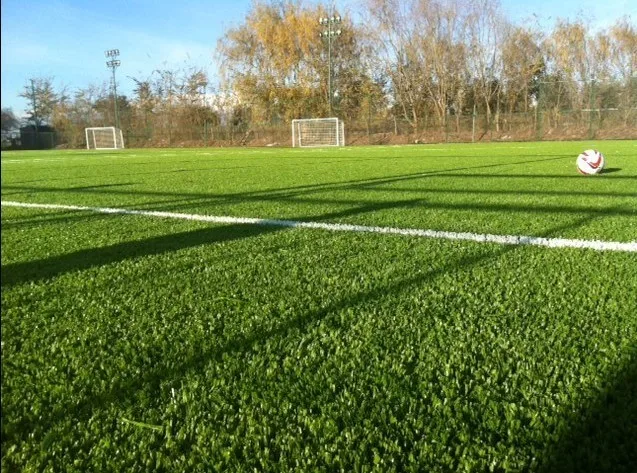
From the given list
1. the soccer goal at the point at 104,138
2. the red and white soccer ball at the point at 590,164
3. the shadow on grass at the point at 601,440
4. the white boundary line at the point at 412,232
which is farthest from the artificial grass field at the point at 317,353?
the soccer goal at the point at 104,138

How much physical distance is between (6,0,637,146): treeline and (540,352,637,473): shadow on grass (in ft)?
113

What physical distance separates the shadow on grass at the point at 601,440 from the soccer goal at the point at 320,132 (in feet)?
104

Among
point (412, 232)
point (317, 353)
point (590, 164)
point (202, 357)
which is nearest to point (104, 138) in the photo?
point (590, 164)

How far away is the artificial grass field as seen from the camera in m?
1.22

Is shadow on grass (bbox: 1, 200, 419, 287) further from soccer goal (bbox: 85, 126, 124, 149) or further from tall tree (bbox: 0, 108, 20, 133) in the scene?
soccer goal (bbox: 85, 126, 124, 149)

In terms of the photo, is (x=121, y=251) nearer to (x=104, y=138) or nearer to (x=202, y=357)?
(x=202, y=357)

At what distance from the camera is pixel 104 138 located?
40.7m

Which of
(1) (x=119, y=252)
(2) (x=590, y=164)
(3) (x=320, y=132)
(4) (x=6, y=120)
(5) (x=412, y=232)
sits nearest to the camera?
(4) (x=6, y=120)

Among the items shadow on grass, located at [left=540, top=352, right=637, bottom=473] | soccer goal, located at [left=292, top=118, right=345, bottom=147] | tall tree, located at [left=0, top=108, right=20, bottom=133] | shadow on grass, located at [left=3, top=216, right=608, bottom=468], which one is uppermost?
soccer goal, located at [left=292, top=118, right=345, bottom=147]

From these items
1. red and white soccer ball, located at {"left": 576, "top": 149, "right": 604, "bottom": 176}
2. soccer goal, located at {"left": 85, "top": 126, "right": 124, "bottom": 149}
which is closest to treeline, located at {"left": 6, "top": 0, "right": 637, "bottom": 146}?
soccer goal, located at {"left": 85, "top": 126, "right": 124, "bottom": 149}

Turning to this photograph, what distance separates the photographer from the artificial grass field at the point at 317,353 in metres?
1.22

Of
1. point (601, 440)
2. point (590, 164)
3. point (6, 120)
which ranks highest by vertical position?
point (6, 120)

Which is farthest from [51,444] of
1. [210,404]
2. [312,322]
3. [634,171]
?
[634,171]

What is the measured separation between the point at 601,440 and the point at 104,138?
143 ft
